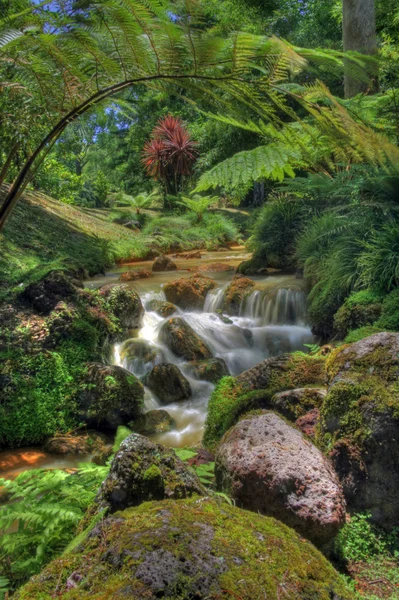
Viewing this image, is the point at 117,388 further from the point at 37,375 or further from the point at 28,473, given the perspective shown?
the point at 28,473

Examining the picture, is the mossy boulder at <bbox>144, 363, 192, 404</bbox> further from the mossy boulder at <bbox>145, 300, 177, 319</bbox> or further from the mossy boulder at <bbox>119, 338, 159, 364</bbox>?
the mossy boulder at <bbox>145, 300, 177, 319</bbox>

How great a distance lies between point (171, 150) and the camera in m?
19.9

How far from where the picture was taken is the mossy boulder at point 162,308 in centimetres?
789

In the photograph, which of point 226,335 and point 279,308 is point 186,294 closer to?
point 226,335

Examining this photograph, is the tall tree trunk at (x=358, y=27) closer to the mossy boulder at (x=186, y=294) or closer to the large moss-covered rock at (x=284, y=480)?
the mossy boulder at (x=186, y=294)

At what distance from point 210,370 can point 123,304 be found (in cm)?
172

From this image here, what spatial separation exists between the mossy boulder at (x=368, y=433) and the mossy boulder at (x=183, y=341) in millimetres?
3699

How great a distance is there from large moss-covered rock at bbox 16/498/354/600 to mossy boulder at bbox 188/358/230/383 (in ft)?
15.4

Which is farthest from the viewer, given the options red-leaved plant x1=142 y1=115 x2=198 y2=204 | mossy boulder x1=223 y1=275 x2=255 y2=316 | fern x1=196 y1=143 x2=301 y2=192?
red-leaved plant x1=142 y1=115 x2=198 y2=204

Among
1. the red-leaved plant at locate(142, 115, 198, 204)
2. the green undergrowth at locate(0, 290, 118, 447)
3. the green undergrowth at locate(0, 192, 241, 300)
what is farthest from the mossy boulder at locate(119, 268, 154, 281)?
the red-leaved plant at locate(142, 115, 198, 204)

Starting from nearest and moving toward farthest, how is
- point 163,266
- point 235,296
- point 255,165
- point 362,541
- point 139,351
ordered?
point 255,165 → point 362,541 → point 139,351 → point 235,296 → point 163,266

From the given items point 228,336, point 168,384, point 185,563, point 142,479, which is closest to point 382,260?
point 228,336

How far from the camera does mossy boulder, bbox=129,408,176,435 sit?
523 centimetres

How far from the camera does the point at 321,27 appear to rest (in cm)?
1739
